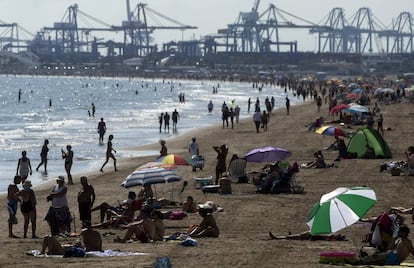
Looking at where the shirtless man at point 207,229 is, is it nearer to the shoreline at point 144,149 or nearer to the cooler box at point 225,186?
the cooler box at point 225,186

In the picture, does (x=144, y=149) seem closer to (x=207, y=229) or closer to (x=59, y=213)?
(x=59, y=213)

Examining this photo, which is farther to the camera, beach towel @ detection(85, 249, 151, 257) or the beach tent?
the beach tent

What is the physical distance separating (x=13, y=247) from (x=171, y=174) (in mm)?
3505

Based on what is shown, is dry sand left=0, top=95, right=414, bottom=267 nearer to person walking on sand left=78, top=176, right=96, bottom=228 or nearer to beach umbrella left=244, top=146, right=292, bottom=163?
person walking on sand left=78, top=176, right=96, bottom=228

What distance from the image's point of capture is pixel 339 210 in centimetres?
1142

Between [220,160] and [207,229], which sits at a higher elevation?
[220,160]

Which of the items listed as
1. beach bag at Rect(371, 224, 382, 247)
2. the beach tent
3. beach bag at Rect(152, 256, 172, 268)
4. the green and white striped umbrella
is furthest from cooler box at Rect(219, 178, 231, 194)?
beach bag at Rect(152, 256, 172, 268)

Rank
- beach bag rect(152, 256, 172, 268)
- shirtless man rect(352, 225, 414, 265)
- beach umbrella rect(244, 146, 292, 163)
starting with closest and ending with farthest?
beach bag rect(152, 256, 172, 268), shirtless man rect(352, 225, 414, 265), beach umbrella rect(244, 146, 292, 163)

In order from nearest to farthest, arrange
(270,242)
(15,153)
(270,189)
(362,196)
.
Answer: (362,196), (270,242), (270,189), (15,153)

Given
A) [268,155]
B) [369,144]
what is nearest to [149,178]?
[268,155]

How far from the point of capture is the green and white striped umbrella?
11328 millimetres

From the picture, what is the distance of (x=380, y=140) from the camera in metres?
24.4

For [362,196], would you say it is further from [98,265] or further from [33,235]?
[33,235]

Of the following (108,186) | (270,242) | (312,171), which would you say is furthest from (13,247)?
(312,171)
